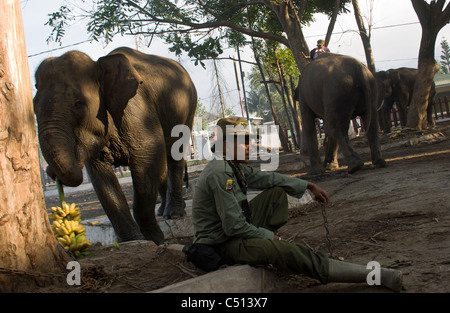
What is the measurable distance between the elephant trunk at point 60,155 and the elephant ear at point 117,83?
83cm

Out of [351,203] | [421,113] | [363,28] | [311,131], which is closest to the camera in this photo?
[351,203]

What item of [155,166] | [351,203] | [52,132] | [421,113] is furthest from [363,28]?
[52,132]

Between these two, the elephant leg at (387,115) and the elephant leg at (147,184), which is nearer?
the elephant leg at (147,184)

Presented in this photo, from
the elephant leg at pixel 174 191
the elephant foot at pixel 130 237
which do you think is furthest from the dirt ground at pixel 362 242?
the elephant leg at pixel 174 191

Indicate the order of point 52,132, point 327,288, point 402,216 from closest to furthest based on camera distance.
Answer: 1. point 327,288
2. point 52,132
3. point 402,216

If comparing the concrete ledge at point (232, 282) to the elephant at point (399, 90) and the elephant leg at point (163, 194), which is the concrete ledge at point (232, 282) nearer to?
the elephant leg at point (163, 194)

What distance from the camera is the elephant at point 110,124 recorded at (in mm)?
4430

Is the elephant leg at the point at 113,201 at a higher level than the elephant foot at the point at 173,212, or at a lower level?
higher

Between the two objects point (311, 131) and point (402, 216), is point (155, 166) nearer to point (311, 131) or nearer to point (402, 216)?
point (402, 216)

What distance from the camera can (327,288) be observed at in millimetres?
3197

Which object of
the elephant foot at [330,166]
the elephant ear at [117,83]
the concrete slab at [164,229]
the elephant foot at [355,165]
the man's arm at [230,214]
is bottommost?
the concrete slab at [164,229]

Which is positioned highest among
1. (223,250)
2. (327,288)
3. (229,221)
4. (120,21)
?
(120,21)

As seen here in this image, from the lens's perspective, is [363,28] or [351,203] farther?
[363,28]
